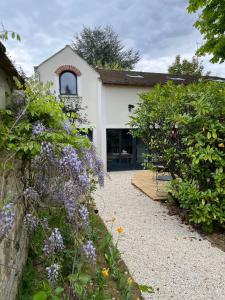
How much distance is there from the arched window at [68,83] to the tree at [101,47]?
13.4 m

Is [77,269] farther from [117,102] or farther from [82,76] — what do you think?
[82,76]

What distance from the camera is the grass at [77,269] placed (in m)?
2.47

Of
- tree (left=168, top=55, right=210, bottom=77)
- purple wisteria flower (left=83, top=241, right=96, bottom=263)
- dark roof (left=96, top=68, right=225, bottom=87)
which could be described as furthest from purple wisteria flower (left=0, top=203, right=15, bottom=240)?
tree (left=168, top=55, right=210, bottom=77)

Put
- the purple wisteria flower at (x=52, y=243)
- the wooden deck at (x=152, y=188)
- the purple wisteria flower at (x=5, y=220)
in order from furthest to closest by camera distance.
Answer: the wooden deck at (x=152, y=188) < the purple wisteria flower at (x=52, y=243) < the purple wisteria flower at (x=5, y=220)

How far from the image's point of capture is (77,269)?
248 cm

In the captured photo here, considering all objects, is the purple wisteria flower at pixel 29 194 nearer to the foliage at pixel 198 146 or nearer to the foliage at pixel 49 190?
the foliage at pixel 49 190

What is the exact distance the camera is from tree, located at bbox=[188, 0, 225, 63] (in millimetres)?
6451

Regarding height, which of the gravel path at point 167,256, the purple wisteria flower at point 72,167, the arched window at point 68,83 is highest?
the arched window at point 68,83

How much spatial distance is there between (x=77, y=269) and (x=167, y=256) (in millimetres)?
1822

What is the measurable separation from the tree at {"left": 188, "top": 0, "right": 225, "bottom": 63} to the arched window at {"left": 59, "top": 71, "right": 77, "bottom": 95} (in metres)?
7.77

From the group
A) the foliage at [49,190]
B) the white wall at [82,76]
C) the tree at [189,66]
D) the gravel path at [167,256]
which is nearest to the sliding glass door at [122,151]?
the white wall at [82,76]

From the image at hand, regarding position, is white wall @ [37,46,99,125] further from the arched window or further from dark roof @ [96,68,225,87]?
dark roof @ [96,68,225,87]

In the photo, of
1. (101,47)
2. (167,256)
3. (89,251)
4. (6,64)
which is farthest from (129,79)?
(101,47)

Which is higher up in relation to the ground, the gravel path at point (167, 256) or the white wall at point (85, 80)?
the white wall at point (85, 80)
